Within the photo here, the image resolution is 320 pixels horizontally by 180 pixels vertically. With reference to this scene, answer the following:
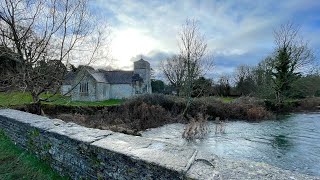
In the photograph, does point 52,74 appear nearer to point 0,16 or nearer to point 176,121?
point 0,16

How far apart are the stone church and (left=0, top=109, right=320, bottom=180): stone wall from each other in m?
24.9

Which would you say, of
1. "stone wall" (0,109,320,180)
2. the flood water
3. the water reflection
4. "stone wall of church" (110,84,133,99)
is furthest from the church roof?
"stone wall" (0,109,320,180)

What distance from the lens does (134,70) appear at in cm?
3719

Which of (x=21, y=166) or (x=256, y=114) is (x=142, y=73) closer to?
(x=256, y=114)

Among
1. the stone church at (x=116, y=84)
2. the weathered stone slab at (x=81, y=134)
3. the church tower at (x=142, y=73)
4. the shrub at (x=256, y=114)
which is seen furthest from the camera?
the church tower at (x=142, y=73)

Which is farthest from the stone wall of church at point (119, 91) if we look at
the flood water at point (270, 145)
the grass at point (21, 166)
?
the grass at point (21, 166)

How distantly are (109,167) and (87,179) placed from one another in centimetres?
65

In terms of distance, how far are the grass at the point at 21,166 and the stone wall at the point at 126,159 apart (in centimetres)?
14

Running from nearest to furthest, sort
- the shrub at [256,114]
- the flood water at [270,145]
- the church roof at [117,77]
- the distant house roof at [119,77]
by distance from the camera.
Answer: the flood water at [270,145] → the shrub at [256,114] → the church roof at [117,77] → the distant house roof at [119,77]

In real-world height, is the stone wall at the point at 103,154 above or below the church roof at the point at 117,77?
below

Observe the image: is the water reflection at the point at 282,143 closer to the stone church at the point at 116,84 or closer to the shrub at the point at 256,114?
the shrub at the point at 256,114

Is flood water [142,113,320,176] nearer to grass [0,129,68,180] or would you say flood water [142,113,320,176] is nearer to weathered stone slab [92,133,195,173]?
weathered stone slab [92,133,195,173]

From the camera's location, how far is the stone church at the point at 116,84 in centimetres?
2930

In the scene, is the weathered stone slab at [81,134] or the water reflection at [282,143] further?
the water reflection at [282,143]
